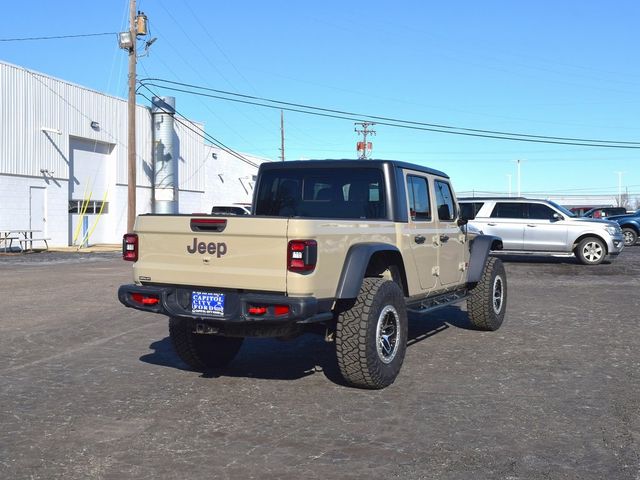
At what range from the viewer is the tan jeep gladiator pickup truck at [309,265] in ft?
17.1

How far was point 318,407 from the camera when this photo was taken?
5.31m

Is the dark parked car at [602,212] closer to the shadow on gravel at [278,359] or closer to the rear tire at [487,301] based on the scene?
the rear tire at [487,301]

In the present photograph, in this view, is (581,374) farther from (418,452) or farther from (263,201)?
(263,201)

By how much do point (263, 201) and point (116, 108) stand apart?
2753 cm

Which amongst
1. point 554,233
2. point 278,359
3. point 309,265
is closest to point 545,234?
point 554,233

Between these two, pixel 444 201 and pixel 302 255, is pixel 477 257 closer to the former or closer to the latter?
pixel 444 201

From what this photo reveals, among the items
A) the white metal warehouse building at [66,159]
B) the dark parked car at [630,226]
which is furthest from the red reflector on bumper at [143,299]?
the dark parked car at [630,226]

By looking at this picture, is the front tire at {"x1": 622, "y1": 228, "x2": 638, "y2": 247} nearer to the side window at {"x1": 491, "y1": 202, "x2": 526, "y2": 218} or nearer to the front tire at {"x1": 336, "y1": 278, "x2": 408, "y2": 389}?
the side window at {"x1": 491, "y1": 202, "x2": 526, "y2": 218}

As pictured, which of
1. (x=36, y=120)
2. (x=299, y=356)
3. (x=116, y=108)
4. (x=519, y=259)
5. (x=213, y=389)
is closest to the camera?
(x=213, y=389)

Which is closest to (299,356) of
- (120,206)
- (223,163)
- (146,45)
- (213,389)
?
(213,389)

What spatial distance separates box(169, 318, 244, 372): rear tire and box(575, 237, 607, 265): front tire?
14.6m

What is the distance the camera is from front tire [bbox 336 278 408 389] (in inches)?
219

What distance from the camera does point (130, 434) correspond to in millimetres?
4676

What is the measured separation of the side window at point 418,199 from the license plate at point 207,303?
88.6 inches
